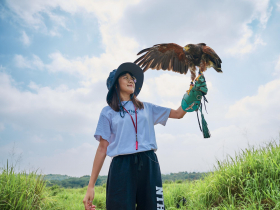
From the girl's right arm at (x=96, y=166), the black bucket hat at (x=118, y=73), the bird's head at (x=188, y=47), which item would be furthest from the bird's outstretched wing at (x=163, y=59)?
the girl's right arm at (x=96, y=166)

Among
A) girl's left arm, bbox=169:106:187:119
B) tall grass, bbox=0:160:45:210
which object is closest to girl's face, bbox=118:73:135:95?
girl's left arm, bbox=169:106:187:119

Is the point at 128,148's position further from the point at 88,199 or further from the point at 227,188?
the point at 227,188

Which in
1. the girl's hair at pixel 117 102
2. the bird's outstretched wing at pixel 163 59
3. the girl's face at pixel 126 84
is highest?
the bird's outstretched wing at pixel 163 59

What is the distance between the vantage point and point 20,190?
3572mm

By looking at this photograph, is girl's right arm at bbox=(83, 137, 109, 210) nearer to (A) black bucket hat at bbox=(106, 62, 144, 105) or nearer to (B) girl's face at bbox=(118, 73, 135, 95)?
(A) black bucket hat at bbox=(106, 62, 144, 105)

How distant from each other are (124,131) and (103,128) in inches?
8.5

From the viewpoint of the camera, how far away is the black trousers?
1.76 meters

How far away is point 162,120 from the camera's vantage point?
2.26 meters

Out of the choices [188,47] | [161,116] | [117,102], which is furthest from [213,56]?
[117,102]

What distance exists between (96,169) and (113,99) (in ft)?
2.34

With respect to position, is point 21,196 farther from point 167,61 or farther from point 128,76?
point 167,61

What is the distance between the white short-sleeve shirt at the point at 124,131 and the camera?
186 centimetres

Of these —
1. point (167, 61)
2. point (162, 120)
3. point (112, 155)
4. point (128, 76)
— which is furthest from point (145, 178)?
point (167, 61)

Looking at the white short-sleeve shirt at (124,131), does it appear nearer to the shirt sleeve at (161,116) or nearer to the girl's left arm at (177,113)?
the shirt sleeve at (161,116)
